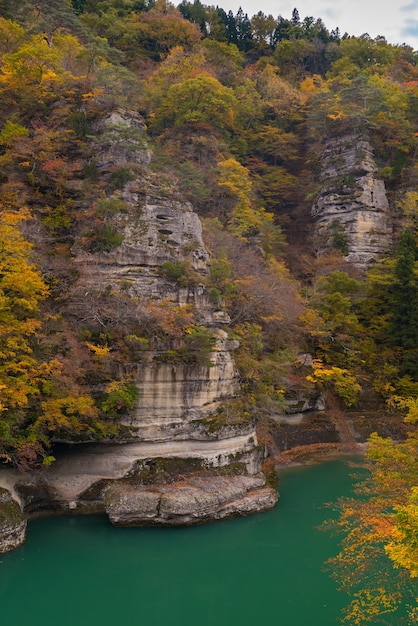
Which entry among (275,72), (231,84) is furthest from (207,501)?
(275,72)

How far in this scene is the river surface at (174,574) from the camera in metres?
10.7

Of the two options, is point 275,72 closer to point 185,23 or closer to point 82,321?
point 185,23

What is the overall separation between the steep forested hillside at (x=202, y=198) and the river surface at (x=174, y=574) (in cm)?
294

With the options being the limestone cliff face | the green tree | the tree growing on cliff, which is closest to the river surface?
the tree growing on cliff

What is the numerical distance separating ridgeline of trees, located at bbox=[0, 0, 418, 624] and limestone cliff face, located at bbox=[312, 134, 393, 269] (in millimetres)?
770

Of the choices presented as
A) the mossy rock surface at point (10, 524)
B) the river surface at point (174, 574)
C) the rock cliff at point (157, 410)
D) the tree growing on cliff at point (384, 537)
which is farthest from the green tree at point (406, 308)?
the mossy rock surface at point (10, 524)

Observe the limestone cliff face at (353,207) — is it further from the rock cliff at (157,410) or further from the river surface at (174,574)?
the river surface at (174,574)

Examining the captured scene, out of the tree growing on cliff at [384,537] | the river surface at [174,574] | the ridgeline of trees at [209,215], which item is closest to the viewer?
the tree growing on cliff at [384,537]

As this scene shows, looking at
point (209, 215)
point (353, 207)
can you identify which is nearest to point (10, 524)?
point (209, 215)

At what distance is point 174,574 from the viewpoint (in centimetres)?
1238

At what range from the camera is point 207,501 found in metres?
14.3

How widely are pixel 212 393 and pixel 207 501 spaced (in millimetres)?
3664

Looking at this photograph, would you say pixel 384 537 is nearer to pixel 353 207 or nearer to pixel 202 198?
pixel 202 198

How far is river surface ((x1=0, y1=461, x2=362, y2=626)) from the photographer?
10688 millimetres
